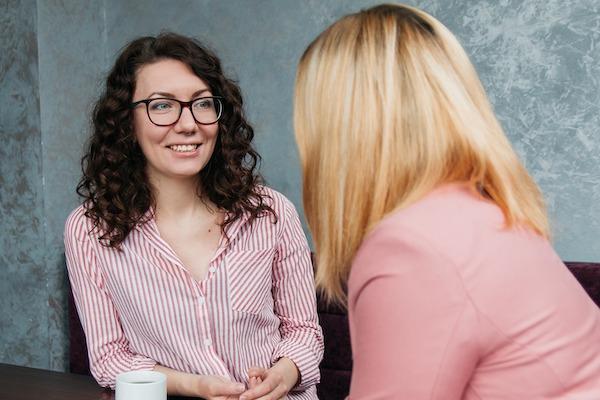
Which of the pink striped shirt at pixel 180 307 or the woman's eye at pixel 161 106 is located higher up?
the woman's eye at pixel 161 106

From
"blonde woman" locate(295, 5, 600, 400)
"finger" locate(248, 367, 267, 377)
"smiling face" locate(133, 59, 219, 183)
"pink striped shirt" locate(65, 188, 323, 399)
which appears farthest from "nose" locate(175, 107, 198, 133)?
"blonde woman" locate(295, 5, 600, 400)

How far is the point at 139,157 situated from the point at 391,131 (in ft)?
3.36

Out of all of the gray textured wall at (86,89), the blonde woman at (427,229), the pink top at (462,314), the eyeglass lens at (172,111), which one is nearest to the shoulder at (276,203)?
the eyeglass lens at (172,111)

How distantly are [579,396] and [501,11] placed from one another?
Answer: 1517 mm

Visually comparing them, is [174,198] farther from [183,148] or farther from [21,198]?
[21,198]

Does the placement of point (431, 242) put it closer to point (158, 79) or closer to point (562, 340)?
point (562, 340)

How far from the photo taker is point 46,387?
148 centimetres

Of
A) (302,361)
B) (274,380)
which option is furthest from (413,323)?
(302,361)

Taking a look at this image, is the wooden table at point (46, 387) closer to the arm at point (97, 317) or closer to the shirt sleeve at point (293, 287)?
the arm at point (97, 317)

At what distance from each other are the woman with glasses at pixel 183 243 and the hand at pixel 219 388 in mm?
122

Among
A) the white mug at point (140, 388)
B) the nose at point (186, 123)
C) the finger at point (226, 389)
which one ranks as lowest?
the finger at point (226, 389)

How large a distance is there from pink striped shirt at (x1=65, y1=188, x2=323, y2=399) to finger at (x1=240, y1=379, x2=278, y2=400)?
0.15 metres

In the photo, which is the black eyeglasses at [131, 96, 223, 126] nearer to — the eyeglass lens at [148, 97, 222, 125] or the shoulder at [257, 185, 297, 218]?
the eyeglass lens at [148, 97, 222, 125]

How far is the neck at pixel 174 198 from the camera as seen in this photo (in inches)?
69.3
